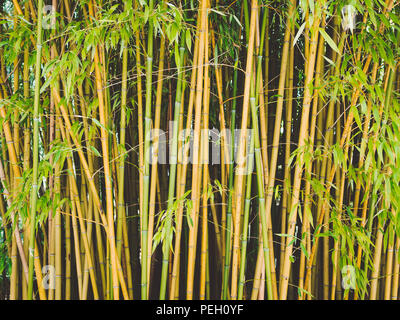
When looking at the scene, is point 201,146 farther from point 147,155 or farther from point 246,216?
point 246,216

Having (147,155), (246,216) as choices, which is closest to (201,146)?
(147,155)

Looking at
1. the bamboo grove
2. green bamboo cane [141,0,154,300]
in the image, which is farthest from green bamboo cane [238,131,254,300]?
green bamboo cane [141,0,154,300]

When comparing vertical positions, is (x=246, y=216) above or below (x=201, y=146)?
below

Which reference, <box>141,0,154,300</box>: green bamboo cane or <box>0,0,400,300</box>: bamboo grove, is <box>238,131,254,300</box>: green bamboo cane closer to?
<box>0,0,400,300</box>: bamboo grove

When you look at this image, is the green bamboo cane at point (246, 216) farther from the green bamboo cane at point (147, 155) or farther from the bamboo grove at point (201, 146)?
the green bamboo cane at point (147, 155)

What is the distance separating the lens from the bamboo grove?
61.2 inches

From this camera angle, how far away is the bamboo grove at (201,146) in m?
1.55

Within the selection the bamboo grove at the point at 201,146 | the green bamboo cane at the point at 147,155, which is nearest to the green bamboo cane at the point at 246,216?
the bamboo grove at the point at 201,146

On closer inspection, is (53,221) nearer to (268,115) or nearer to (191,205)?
(191,205)

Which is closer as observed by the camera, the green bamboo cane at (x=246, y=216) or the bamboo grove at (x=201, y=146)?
the bamboo grove at (x=201, y=146)

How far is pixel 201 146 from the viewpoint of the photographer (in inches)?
66.6

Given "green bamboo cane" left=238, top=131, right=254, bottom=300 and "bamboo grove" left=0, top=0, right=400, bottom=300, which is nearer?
"bamboo grove" left=0, top=0, right=400, bottom=300
